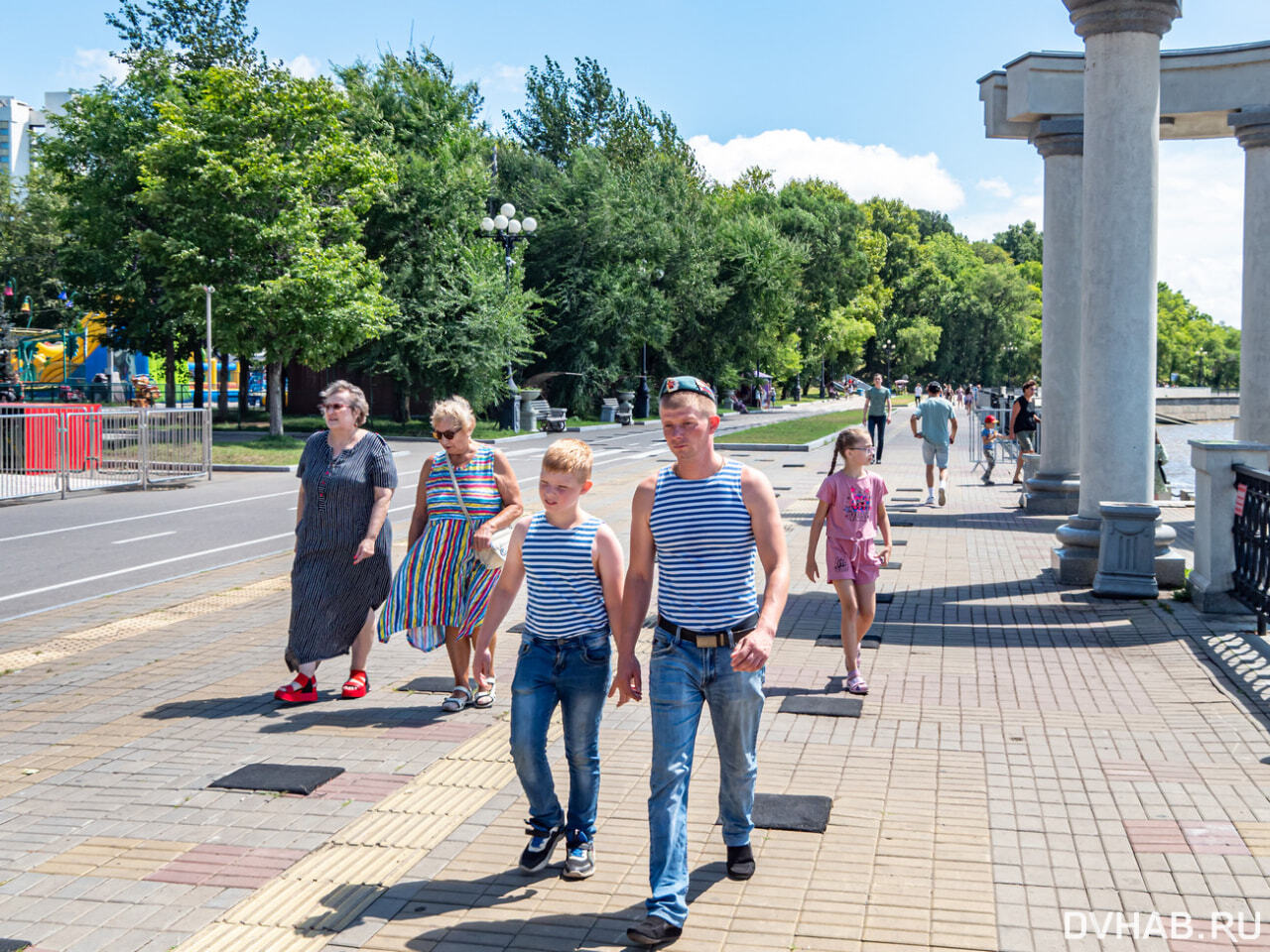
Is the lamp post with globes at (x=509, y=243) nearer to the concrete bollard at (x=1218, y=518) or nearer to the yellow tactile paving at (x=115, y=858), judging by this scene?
the concrete bollard at (x=1218, y=518)

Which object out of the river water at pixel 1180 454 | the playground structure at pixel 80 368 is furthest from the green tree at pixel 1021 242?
the playground structure at pixel 80 368

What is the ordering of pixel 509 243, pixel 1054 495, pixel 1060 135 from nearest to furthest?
pixel 1060 135, pixel 1054 495, pixel 509 243

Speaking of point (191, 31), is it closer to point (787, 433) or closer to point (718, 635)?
point (787, 433)

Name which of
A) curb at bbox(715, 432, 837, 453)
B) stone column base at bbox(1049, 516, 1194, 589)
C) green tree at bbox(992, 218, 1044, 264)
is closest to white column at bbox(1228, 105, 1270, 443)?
stone column base at bbox(1049, 516, 1194, 589)

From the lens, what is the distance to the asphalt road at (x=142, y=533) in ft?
39.5

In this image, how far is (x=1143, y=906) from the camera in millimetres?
4152

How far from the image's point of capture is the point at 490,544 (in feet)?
21.0

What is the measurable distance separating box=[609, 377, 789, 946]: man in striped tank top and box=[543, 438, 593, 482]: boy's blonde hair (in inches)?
12.3

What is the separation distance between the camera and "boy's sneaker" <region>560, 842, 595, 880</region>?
14.8ft

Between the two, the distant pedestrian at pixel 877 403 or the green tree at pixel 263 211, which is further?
the green tree at pixel 263 211

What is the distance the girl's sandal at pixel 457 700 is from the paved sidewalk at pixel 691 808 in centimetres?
9

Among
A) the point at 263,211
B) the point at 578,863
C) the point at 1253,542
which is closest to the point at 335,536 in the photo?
the point at 578,863

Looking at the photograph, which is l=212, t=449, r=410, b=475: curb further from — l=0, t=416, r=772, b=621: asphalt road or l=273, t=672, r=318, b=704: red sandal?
l=273, t=672, r=318, b=704: red sandal

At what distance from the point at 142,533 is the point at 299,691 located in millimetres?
9891
